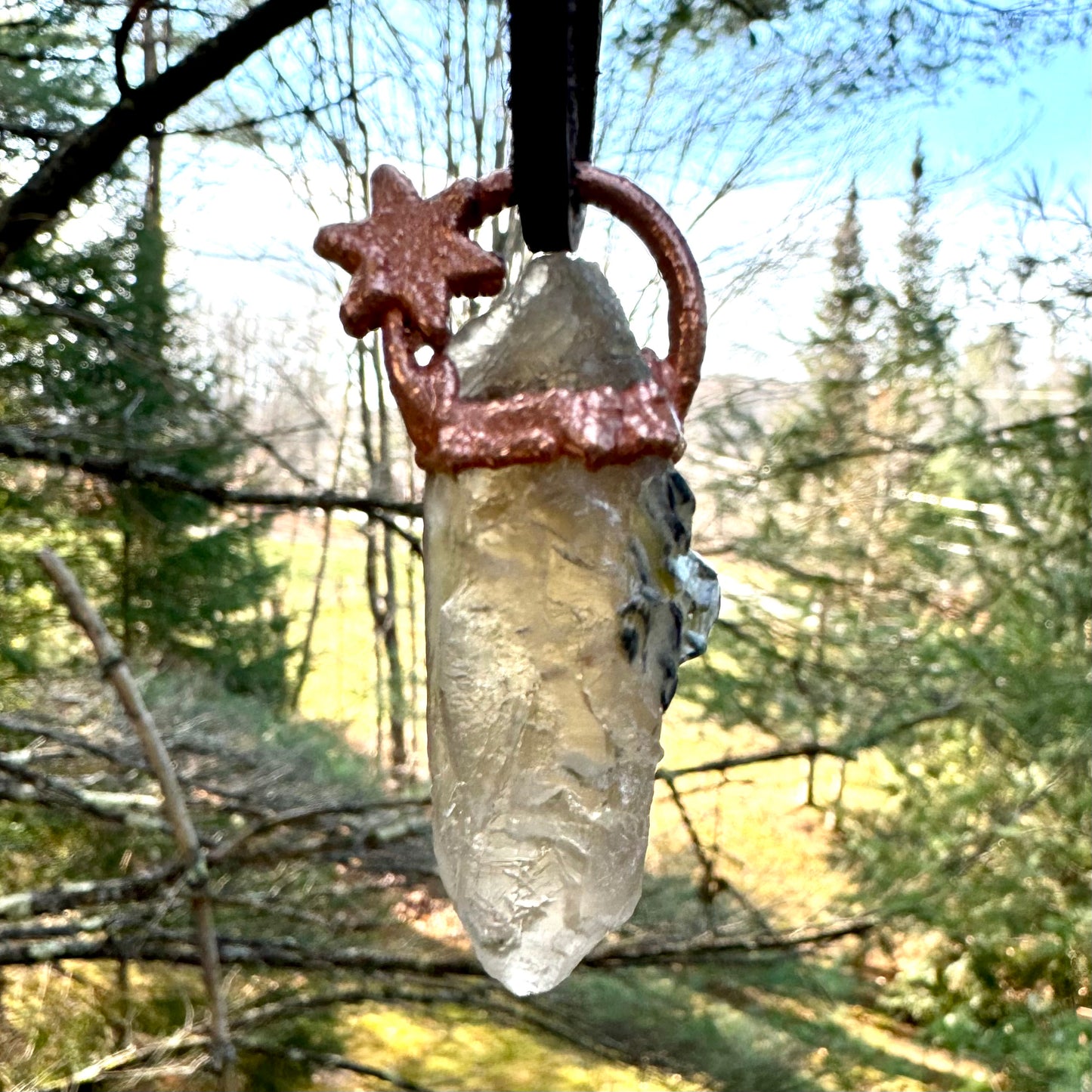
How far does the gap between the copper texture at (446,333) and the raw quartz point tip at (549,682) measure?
19 millimetres

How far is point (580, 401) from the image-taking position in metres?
0.69

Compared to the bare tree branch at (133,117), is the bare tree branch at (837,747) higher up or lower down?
lower down

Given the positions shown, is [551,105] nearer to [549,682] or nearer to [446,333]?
[446,333]

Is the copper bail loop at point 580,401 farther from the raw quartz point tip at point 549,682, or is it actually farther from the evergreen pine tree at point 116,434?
the evergreen pine tree at point 116,434

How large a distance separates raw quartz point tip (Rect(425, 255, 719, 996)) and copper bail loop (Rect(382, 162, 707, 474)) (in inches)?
0.7

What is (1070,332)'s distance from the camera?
9.96 feet

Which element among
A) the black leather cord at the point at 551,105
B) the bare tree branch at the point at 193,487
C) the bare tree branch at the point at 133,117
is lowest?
the black leather cord at the point at 551,105

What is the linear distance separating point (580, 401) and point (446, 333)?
16cm

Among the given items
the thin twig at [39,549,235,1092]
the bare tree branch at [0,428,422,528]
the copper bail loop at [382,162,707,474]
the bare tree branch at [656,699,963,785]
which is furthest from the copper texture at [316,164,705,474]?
the bare tree branch at [656,699,963,785]

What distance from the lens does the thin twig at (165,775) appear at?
71.3 inches

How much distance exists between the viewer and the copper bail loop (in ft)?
2.26

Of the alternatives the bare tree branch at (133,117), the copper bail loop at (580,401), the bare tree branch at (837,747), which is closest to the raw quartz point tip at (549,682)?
the copper bail loop at (580,401)

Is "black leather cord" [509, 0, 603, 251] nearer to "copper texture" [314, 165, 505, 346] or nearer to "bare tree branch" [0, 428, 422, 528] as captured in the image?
"copper texture" [314, 165, 505, 346]

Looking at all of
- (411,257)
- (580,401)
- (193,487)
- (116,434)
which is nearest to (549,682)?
(580,401)
